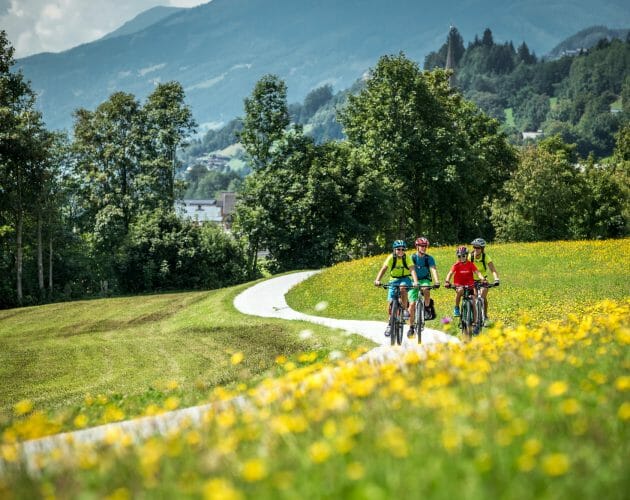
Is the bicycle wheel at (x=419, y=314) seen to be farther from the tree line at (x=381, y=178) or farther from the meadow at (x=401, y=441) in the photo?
the tree line at (x=381, y=178)

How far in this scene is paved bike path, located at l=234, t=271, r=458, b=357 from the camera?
16700mm

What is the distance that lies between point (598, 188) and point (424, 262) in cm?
6185

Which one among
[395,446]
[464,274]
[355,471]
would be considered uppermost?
[355,471]

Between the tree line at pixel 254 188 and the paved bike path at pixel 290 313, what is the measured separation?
11315 mm

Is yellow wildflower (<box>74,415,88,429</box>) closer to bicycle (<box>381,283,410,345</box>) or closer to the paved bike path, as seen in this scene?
the paved bike path

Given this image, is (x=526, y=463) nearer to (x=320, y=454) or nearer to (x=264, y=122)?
(x=320, y=454)

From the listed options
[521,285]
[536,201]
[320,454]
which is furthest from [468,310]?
[536,201]

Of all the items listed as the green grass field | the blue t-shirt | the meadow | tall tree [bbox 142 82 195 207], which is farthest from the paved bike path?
tall tree [bbox 142 82 195 207]

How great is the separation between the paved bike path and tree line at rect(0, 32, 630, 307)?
11.3 m

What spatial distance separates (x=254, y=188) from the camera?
51.5m

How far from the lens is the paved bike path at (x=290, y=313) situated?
54.8ft

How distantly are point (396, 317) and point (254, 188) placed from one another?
37.0 m

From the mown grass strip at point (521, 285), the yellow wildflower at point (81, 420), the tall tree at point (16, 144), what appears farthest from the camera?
the tall tree at point (16, 144)


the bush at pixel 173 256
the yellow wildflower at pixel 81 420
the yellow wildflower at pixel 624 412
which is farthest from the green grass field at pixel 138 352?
the bush at pixel 173 256
